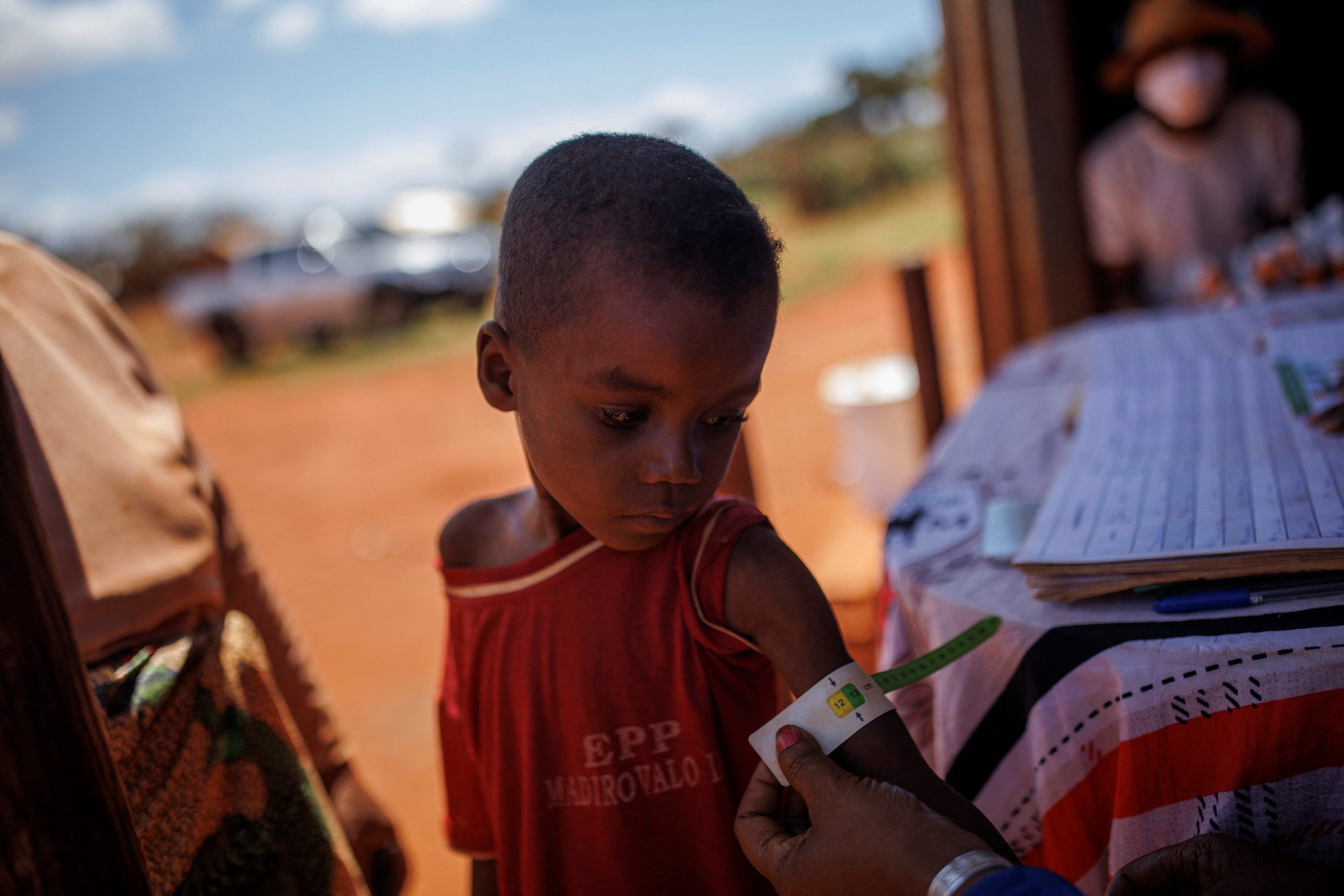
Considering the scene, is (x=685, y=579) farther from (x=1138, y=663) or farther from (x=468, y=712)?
(x=1138, y=663)

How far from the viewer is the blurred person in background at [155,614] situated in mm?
1158

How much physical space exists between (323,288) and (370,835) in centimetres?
1502

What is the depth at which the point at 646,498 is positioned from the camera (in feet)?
3.17

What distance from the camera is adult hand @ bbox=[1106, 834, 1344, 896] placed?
0.78 metres

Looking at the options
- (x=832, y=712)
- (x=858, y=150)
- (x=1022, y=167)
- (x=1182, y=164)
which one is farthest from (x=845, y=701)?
(x=858, y=150)

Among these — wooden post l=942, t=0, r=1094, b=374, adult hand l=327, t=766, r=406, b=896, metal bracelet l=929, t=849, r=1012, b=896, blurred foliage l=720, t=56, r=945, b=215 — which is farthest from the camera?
blurred foliage l=720, t=56, r=945, b=215

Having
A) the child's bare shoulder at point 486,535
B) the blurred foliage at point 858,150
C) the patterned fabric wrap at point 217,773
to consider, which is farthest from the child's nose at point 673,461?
the blurred foliage at point 858,150

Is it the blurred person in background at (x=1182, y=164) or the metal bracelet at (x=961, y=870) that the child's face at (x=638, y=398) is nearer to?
the metal bracelet at (x=961, y=870)

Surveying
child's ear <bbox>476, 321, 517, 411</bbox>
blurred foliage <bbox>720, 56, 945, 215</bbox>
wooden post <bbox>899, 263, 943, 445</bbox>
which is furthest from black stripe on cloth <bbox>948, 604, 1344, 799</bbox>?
blurred foliage <bbox>720, 56, 945, 215</bbox>

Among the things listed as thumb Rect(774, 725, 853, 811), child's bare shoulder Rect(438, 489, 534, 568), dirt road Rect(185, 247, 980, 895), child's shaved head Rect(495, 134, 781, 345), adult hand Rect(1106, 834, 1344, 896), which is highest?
child's shaved head Rect(495, 134, 781, 345)

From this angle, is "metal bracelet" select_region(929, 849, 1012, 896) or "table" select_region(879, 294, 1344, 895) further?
"table" select_region(879, 294, 1344, 895)

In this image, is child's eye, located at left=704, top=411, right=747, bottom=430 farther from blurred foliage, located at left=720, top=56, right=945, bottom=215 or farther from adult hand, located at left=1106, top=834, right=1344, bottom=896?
blurred foliage, located at left=720, top=56, right=945, bottom=215

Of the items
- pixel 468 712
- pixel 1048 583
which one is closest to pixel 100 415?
pixel 468 712

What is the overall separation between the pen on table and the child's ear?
2.46 ft
